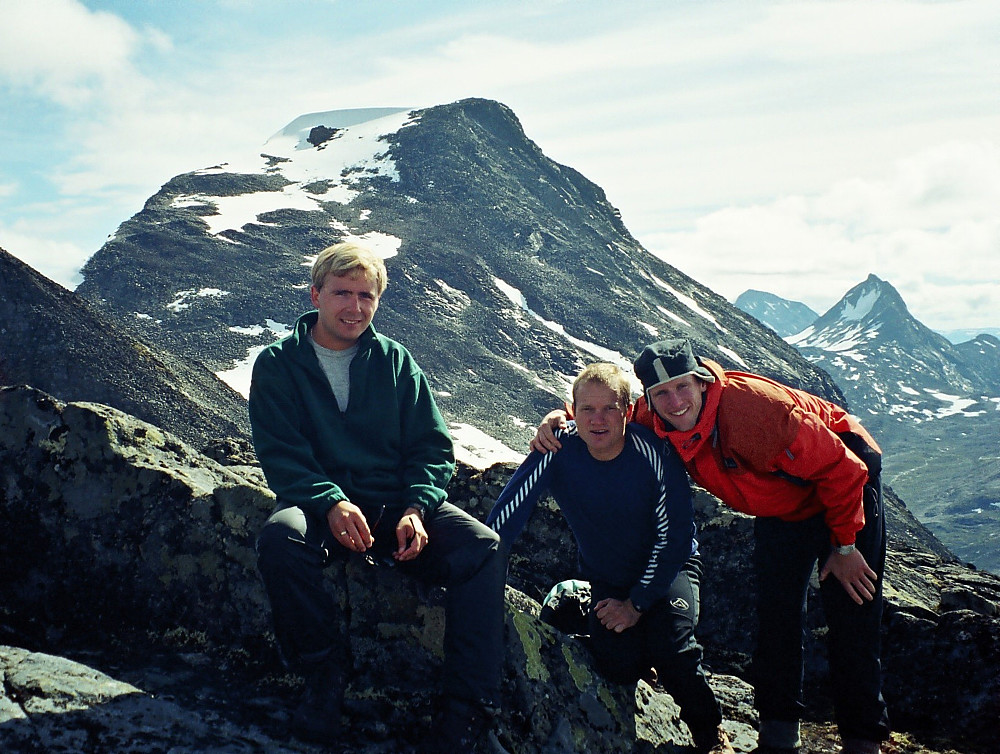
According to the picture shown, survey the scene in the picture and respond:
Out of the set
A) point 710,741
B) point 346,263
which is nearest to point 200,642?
point 346,263

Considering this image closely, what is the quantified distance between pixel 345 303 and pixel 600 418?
2.11 m

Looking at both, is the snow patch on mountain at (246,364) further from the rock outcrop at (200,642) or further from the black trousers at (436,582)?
the black trousers at (436,582)

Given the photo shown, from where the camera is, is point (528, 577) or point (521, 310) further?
point (521, 310)

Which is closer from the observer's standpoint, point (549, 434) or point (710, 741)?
point (710, 741)

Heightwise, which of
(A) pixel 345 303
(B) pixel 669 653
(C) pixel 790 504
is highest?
(A) pixel 345 303

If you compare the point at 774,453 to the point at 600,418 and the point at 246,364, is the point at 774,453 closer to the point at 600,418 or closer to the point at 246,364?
the point at 600,418

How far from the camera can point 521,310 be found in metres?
86.5

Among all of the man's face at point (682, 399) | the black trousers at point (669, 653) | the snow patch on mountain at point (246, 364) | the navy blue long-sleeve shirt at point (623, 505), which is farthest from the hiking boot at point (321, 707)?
the snow patch on mountain at point (246, 364)

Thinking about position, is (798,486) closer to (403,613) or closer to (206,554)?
(403,613)

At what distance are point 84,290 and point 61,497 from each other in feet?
233

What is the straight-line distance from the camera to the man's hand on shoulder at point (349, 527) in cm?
469

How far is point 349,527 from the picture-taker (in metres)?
4.70

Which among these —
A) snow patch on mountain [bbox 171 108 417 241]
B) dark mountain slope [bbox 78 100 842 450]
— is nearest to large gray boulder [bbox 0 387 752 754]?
dark mountain slope [bbox 78 100 842 450]

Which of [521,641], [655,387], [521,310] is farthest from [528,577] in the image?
[521,310]
